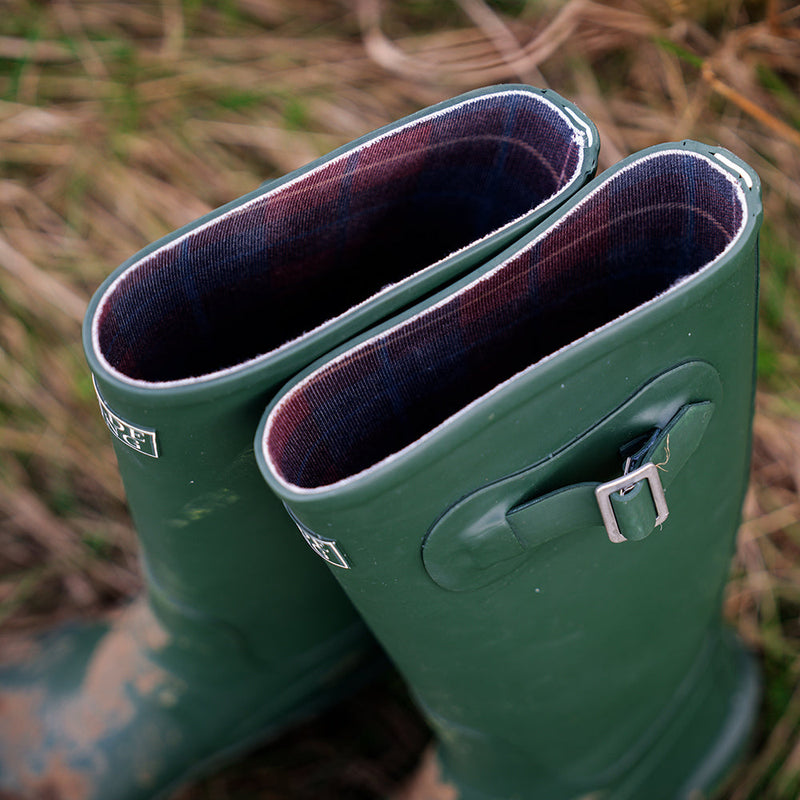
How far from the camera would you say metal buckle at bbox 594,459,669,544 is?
2.10 feet

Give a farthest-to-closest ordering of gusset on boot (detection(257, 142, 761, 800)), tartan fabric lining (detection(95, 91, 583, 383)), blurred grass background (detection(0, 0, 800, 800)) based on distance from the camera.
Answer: blurred grass background (detection(0, 0, 800, 800)), tartan fabric lining (detection(95, 91, 583, 383)), gusset on boot (detection(257, 142, 761, 800))

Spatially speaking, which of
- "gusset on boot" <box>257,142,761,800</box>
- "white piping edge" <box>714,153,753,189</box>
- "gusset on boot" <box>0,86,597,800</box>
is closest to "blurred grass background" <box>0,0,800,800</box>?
"gusset on boot" <box>0,86,597,800</box>

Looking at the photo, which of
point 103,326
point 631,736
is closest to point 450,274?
point 103,326

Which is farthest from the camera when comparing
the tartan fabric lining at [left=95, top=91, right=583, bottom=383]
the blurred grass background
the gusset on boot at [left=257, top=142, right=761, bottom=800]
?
the blurred grass background

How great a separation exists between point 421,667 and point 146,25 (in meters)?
1.37

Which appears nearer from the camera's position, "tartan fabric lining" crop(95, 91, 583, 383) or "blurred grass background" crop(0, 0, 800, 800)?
"tartan fabric lining" crop(95, 91, 583, 383)

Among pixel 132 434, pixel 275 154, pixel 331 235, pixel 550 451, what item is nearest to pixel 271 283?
pixel 331 235

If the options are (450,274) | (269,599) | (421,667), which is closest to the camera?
(450,274)

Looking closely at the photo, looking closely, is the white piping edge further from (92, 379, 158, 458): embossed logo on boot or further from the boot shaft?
(92, 379, 158, 458): embossed logo on boot

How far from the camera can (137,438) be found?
724 millimetres

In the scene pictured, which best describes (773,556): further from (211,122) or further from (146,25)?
(146,25)

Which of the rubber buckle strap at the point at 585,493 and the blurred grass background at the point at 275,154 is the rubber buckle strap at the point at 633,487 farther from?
the blurred grass background at the point at 275,154

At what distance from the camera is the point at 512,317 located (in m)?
0.74

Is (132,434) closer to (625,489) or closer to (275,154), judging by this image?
Result: (625,489)
